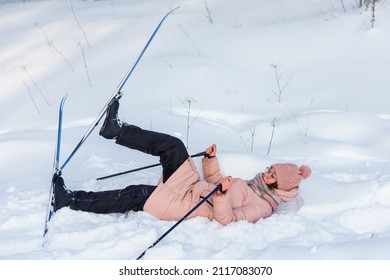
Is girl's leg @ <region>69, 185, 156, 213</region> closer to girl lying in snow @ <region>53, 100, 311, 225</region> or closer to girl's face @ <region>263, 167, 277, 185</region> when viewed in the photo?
girl lying in snow @ <region>53, 100, 311, 225</region>

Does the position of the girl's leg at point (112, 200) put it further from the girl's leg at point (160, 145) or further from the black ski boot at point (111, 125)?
the black ski boot at point (111, 125)

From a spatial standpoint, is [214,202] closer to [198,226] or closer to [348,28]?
[198,226]

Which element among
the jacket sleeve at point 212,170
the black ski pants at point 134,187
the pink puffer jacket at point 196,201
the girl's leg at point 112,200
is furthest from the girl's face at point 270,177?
the girl's leg at point 112,200

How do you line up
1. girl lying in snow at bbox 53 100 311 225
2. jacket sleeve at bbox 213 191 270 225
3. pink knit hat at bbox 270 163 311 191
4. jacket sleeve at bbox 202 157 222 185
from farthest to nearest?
jacket sleeve at bbox 202 157 222 185, pink knit hat at bbox 270 163 311 191, girl lying in snow at bbox 53 100 311 225, jacket sleeve at bbox 213 191 270 225

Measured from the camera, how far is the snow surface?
10.6 ft

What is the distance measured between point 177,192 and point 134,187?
30 cm

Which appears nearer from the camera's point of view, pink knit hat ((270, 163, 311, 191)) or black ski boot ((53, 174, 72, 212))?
black ski boot ((53, 174, 72, 212))

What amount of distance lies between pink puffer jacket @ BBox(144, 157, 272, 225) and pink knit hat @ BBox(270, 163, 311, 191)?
0.17 m

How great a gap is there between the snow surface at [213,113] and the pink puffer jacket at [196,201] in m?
0.09

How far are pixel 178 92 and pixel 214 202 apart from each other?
2.59 meters

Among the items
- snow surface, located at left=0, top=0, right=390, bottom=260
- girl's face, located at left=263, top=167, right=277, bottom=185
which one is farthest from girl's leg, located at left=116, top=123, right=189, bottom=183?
girl's face, located at left=263, top=167, right=277, bottom=185

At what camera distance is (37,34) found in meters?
8.16

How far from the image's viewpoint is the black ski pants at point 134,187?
351cm
